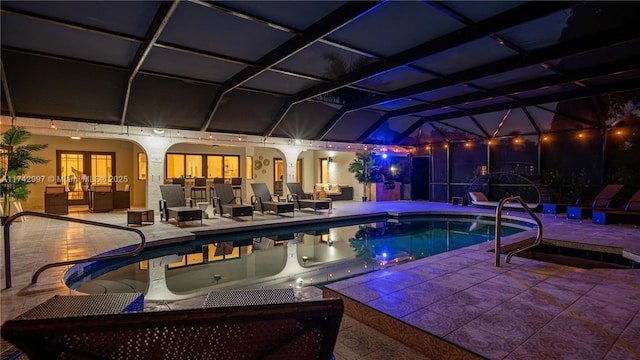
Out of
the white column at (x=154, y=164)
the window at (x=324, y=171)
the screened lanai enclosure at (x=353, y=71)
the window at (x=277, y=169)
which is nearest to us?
the screened lanai enclosure at (x=353, y=71)

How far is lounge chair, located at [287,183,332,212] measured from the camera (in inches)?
435

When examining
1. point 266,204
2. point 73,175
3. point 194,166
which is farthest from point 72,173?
point 266,204

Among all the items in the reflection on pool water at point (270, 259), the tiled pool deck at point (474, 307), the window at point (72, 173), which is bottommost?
the reflection on pool water at point (270, 259)

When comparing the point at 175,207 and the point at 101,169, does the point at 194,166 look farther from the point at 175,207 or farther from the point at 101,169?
the point at 175,207

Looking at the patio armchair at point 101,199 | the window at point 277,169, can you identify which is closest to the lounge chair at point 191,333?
the patio armchair at point 101,199

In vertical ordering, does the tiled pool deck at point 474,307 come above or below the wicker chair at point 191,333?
below

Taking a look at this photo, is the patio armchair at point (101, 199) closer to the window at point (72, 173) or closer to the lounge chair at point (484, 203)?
the window at point (72, 173)

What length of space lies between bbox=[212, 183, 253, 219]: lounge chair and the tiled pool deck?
4172 mm

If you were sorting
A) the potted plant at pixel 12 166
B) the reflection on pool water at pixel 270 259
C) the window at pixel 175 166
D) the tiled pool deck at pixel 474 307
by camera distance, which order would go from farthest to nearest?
the window at pixel 175 166
the potted plant at pixel 12 166
the reflection on pool water at pixel 270 259
the tiled pool deck at pixel 474 307

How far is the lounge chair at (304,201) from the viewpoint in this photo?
1105cm

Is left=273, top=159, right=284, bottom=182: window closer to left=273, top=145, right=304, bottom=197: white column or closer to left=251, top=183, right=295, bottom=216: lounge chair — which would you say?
left=273, top=145, right=304, bottom=197: white column

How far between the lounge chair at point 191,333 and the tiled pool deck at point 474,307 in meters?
1.46

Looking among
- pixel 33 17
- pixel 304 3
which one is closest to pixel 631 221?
pixel 304 3

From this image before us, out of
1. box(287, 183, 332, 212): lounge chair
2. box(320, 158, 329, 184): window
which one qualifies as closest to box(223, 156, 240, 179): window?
box(320, 158, 329, 184): window
